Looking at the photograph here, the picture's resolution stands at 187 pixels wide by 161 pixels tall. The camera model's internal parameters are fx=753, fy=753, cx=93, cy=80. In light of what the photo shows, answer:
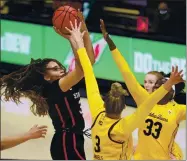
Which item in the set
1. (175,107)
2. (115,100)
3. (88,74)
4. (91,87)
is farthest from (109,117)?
(175,107)

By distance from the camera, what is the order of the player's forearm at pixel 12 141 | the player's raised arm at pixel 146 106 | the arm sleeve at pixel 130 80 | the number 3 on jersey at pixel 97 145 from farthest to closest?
the player's forearm at pixel 12 141 < the arm sleeve at pixel 130 80 < the number 3 on jersey at pixel 97 145 < the player's raised arm at pixel 146 106

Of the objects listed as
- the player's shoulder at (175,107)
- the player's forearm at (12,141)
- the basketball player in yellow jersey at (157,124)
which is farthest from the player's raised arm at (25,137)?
the player's shoulder at (175,107)

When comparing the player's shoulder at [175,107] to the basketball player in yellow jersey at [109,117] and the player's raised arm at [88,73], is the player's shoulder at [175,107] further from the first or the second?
the player's raised arm at [88,73]

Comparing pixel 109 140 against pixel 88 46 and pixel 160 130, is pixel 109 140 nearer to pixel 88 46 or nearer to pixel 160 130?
pixel 160 130

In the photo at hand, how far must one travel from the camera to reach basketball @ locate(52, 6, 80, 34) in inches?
242

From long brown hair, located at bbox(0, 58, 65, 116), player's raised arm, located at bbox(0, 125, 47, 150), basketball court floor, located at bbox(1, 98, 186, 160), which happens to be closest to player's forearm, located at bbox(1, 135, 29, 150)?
player's raised arm, located at bbox(0, 125, 47, 150)

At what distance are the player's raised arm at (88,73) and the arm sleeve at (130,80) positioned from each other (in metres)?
0.33

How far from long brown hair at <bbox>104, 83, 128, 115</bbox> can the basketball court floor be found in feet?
0.38

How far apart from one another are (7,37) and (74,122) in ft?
4.10

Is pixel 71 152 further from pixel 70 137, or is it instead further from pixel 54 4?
pixel 54 4

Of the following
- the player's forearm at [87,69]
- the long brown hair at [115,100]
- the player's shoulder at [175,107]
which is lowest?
the player's shoulder at [175,107]

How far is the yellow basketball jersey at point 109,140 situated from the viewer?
6.13 metres

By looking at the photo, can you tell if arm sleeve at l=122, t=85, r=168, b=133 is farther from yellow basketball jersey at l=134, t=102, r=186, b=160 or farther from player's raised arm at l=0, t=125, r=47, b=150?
player's raised arm at l=0, t=125, r=47, b=150

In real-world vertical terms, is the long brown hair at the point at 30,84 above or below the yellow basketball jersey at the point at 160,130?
above
